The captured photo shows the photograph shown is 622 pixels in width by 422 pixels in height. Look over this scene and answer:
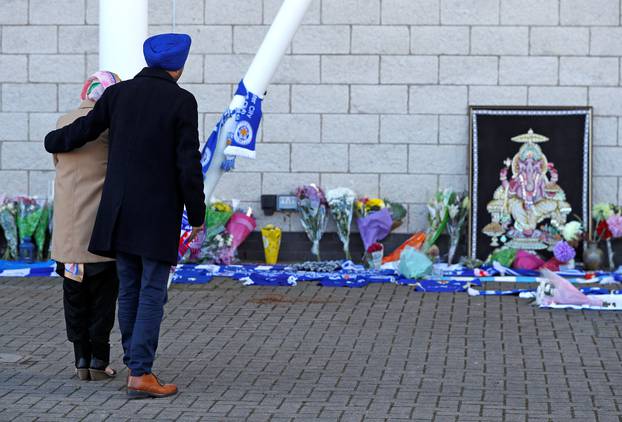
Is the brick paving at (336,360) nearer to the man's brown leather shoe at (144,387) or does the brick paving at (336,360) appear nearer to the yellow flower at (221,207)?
the man's brown leather shoe at (144,387)

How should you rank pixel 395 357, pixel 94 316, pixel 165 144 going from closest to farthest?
pixel 165 144, pixel 94 316, pixel 395 357

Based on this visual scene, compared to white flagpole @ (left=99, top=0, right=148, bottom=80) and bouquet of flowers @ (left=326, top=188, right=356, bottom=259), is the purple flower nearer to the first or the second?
bouquet of flowers @ (left=326, top=188, right=356, bottom=259)

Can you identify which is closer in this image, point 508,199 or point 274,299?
point 274,299

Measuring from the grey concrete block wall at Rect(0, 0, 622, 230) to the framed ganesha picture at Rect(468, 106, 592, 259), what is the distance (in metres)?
0.14

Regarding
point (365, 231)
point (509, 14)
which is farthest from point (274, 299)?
point (509, 14)

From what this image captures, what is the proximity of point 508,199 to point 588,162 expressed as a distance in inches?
31.0

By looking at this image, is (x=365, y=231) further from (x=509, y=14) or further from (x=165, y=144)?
(x=165, y=144)

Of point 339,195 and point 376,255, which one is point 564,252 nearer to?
point 376,255

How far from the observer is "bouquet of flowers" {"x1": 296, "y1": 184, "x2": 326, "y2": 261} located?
445 inches

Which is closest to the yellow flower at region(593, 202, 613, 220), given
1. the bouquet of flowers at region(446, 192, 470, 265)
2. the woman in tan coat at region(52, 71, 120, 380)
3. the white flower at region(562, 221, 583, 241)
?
the white flower at region(562, 221, 583, 241)

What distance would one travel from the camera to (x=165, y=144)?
6258 mm

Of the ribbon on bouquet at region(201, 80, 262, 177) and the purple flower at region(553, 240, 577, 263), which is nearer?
the ribbon on bouquet at region(201, 80, 262, 177)

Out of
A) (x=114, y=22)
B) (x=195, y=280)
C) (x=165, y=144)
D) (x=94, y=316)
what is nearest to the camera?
(x=165, y=144)

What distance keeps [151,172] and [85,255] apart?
68cm
